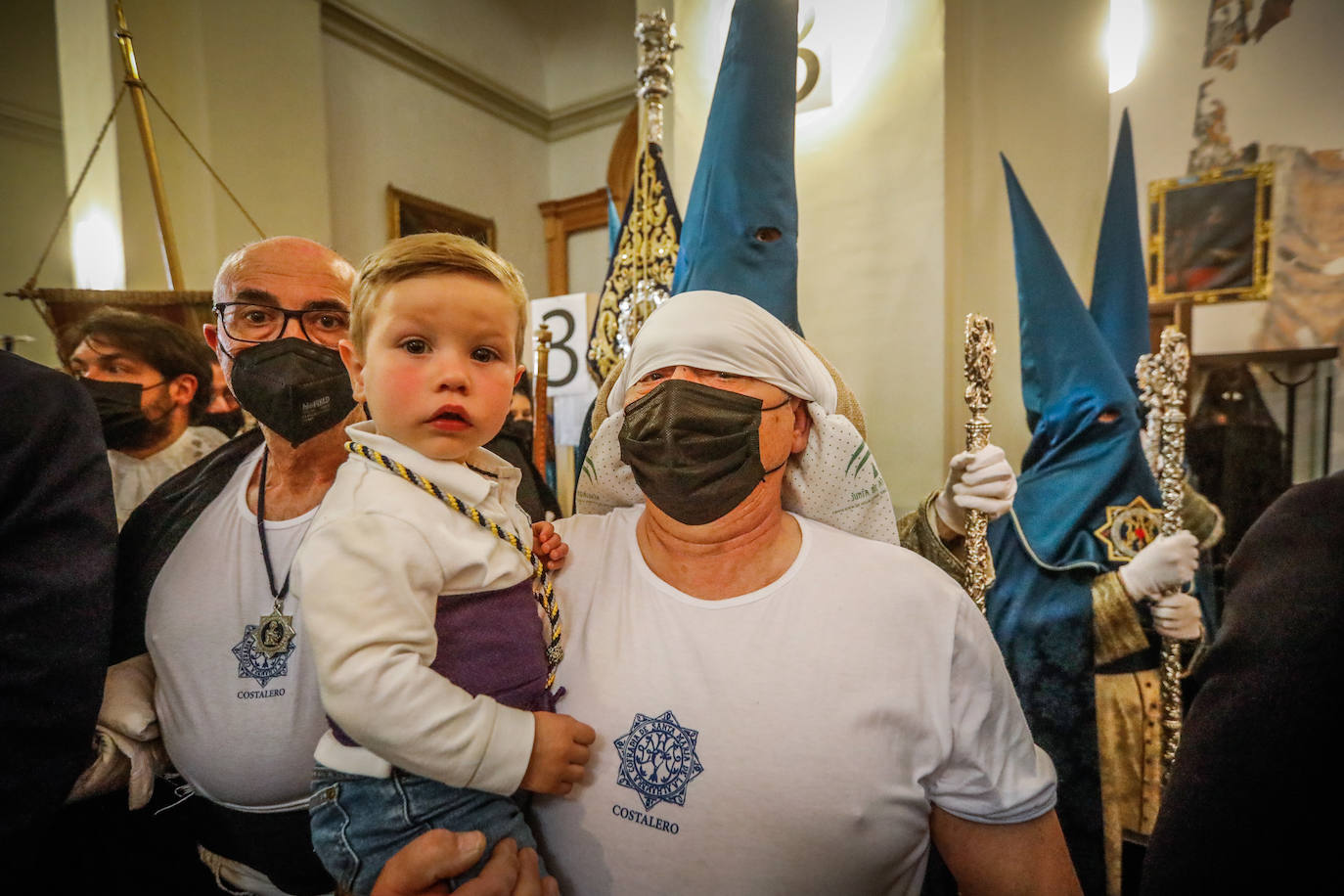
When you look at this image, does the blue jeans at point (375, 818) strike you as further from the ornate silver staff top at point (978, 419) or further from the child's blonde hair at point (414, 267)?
the ornate silver staff top at point (978, 419)

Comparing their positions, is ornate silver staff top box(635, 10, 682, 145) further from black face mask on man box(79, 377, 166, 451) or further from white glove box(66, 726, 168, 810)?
white glove box(66, 726, 168, 810)

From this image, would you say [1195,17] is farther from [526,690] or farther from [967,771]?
[526,690]

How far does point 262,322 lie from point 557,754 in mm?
1027

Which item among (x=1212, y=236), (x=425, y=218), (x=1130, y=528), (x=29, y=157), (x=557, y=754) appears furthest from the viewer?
(x=425, y=218)

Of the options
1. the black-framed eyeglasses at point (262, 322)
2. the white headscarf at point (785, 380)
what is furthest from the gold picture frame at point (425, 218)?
the white headscarf at point (785, 380)

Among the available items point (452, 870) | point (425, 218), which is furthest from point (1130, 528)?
point (425, 218)

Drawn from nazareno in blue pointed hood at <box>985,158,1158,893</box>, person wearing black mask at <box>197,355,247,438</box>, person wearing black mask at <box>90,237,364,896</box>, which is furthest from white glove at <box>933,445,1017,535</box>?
person wearing black mask at <box>197,355,247,438</box>

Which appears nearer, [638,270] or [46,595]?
[46,595]

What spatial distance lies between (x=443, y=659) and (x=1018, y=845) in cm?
100

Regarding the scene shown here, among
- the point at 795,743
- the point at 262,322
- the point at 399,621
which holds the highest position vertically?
the point at 262,322

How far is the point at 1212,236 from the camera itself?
2.51m

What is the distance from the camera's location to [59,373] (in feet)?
3.29

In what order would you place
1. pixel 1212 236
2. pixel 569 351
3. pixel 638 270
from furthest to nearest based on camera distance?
pixel 569 351 → pixel 1212 236 → pixel 638 270

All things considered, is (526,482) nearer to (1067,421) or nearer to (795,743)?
(795,743)
